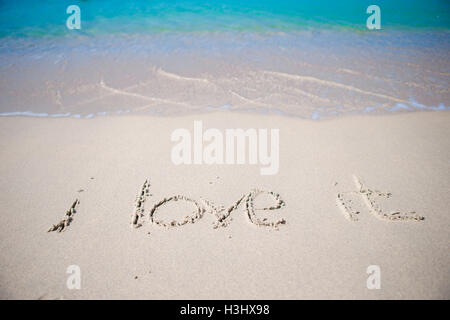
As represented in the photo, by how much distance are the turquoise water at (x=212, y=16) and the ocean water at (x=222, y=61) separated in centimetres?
5

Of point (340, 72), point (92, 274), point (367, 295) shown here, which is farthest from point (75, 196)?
point (340, 72)

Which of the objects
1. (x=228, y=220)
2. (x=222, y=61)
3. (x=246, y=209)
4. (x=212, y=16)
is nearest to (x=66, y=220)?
(x=228, y=220)

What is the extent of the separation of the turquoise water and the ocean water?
49mm

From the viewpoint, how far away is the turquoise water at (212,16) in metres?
7.23

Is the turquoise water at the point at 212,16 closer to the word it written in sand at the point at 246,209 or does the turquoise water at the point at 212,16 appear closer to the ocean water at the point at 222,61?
the ocean water at the point at 222,61

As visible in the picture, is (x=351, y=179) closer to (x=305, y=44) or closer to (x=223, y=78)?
(x=223, y=78)

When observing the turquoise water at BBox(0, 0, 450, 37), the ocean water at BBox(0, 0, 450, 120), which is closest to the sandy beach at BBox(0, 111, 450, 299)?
the ocean water at BBox(0, 0, 450, 120)

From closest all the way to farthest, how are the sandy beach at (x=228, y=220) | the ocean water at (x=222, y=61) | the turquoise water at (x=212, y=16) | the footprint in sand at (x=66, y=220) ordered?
the sandy beach at (x=228, y=220), the footprint in sand at (x=66, y=220), the ocean water at (x=222, y=61), the turquoise water at (x=212, y=16)

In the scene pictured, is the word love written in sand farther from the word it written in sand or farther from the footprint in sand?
the footprint in sand

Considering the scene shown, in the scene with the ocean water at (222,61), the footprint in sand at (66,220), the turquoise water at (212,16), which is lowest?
the footprint in sand at (66,220)

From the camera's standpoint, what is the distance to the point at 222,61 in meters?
5.33

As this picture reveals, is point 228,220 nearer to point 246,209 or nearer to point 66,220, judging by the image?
point 246,209

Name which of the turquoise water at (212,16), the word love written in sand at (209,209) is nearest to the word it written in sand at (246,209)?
the word love written in sand at (209,209)

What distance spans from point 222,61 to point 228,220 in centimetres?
401
